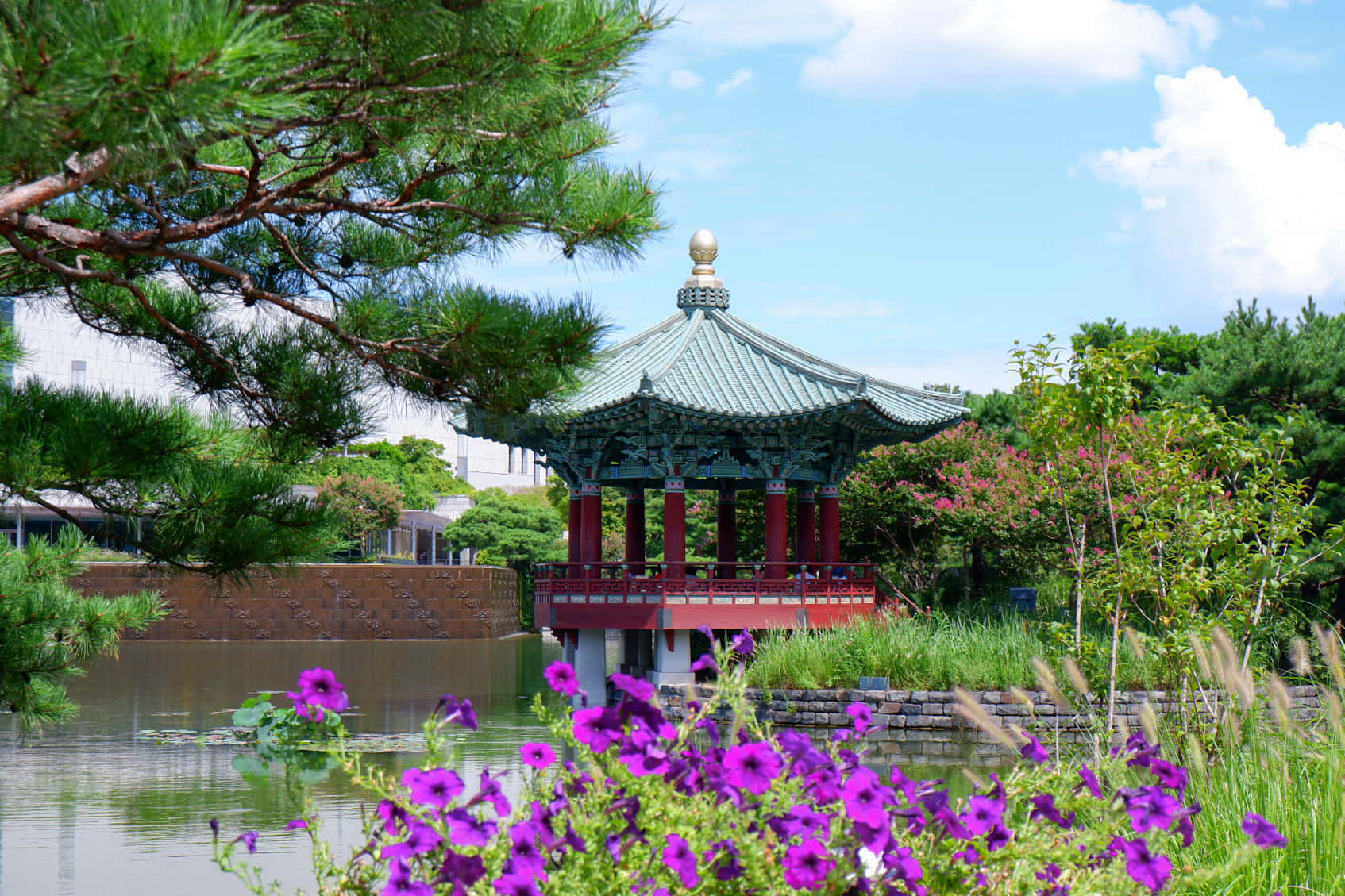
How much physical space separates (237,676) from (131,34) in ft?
65.2

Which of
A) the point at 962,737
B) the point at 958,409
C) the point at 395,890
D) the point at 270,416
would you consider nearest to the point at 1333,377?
the point at 958,409

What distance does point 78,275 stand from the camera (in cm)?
531

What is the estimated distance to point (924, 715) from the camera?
42.1 ft

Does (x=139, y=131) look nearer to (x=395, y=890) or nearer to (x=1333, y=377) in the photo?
(x=395, y=890)

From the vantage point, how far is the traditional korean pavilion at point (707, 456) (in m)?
15.7

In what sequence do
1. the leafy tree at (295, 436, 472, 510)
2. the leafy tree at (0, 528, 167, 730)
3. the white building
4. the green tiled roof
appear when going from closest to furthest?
the leafy tree at (0, 528, 167, 730)
the green tiled roof
the white building
the leafy tree at (295, 436, 472, 510)

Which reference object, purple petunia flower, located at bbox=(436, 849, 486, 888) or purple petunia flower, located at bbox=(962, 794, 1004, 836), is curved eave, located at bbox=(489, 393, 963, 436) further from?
purple petunia flower, located at bbox=(436, 849, 486, 888)

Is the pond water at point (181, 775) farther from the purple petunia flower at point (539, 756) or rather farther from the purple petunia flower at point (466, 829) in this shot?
the purple petunia flower at point (466, 829)

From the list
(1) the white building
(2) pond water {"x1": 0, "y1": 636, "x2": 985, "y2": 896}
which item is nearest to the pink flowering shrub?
(2) pond water {"x1": 0, "y1": 636, "x2": 985, "y2": 896}

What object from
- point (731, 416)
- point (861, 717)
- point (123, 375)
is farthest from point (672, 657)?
point (123, 375)

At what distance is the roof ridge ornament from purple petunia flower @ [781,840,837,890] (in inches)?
646

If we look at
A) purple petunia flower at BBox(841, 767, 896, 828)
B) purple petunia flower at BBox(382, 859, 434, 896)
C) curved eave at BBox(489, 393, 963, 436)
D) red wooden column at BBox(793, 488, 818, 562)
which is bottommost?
purple petunia flower at BBox(382, 859, 434, 896)

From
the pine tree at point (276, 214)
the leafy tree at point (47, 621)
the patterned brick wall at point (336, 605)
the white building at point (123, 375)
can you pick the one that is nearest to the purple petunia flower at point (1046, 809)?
the pine tree at point (276, 214)

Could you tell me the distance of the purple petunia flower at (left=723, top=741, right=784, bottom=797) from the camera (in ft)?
8.39
